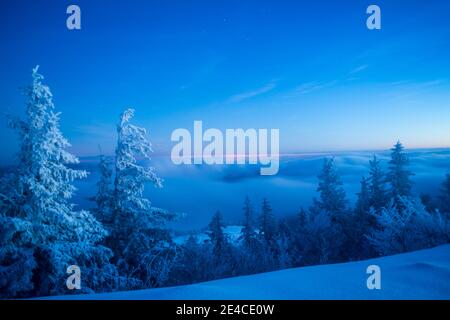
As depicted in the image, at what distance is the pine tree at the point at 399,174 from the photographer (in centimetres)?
2011

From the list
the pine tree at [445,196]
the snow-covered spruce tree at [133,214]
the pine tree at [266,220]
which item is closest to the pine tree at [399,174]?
the pine tree at [445,196]

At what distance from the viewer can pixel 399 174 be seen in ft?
66.6

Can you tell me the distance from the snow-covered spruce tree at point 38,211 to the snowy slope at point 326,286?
6675 millimetres

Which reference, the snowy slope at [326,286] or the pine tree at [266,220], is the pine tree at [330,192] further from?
the snowy slope at [326,286]

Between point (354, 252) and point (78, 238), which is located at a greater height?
point (78, 238)

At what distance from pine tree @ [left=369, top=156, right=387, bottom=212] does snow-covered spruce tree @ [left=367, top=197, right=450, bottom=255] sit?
10.6 m

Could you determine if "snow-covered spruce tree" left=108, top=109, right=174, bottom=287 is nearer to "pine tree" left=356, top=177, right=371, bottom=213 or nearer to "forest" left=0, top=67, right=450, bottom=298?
"forest" left=0, top=67, right=450, bottom=298

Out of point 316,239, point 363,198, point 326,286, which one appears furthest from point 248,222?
point 326,286

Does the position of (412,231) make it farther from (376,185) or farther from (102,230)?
(376,185)

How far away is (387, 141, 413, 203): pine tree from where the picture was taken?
20.1 metres
